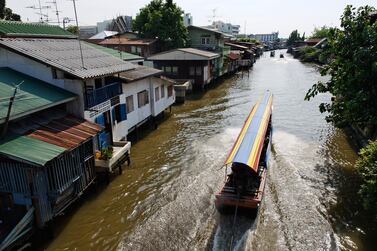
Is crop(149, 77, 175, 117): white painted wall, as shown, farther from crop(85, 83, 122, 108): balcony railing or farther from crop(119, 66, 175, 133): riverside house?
crop(85, 83, 122, 108): balcony railing

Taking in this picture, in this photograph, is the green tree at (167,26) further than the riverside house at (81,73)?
Yes

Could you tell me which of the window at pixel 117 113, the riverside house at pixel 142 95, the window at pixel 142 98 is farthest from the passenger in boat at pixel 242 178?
the window at pixel 142 98

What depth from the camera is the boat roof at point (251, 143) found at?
509 inches

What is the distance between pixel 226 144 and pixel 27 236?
1536cm

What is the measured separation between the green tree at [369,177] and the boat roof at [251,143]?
4334 millimetres

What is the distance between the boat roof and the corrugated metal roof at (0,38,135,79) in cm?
825

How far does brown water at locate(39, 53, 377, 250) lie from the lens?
40.7ft

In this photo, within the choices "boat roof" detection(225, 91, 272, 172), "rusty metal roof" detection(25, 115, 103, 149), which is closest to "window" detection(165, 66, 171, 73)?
"boat roof" detection(225, 91, 272, 172)

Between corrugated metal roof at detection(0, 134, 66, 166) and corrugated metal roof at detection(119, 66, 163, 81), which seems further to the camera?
corrugated metal roof at detection(119, 66, 163, 81)

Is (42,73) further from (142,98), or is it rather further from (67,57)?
(142,98)

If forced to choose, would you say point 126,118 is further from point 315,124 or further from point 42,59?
point 315,124

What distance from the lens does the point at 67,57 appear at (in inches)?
651

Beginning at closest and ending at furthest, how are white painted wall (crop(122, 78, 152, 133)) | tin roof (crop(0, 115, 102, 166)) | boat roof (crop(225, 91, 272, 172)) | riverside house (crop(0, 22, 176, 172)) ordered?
tin roof (crop(0, 115, 102, 166)) → boat roof (crop(225, 91, 272, 172)) → riverside house (crop(0, 22, 176, 172)) → white painted wall (crop(122, 78, 152, 133))

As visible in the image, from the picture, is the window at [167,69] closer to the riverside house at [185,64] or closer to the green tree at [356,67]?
the riverside house at [185,64]
